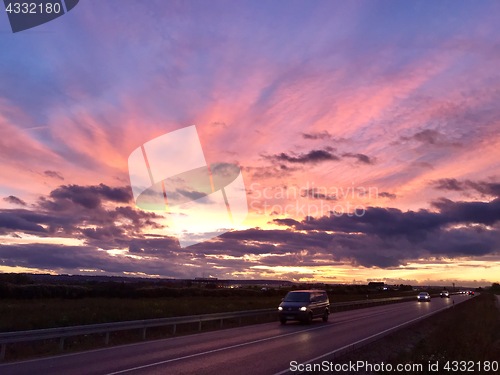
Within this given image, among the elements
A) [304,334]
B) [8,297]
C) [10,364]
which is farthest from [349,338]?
[8,297]

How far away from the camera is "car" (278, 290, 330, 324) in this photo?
87.8ft

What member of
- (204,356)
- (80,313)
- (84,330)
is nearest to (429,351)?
(204,356)

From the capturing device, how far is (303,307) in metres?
26.8

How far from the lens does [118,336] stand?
2045 cm

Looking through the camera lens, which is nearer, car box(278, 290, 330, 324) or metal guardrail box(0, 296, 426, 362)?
metal guardrail box(0, 296, 426, 362)

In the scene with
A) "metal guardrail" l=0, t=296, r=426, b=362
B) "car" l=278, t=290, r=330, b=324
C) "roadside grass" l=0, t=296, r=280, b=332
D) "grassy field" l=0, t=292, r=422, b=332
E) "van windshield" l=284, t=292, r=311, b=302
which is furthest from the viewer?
"van windshield" l=284, t=292, r=311, b=302

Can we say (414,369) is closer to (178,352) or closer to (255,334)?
(178,352)

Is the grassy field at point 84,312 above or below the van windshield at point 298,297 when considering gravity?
below

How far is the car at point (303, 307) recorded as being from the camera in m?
26.8

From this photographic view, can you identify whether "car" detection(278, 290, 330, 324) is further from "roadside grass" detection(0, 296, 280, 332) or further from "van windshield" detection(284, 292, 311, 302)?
"roadside grass" detection(0, 296, 280, 332)

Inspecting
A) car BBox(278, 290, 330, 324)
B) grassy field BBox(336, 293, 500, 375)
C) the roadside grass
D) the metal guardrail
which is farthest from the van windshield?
grassy field BBox(336, 293, 500, 375)

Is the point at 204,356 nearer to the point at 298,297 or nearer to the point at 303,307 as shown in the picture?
the point at 303,307

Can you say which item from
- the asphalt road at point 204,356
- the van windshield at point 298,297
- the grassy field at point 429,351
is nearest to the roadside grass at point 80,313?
the asphalt road at point 204,356

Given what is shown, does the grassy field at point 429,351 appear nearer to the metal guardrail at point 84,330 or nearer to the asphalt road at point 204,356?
the asphalt road at point 204,356
